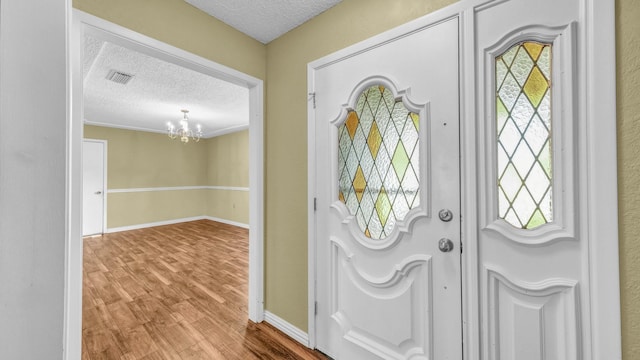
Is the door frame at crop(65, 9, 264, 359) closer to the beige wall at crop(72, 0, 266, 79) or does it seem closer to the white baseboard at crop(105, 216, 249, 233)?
the beige wall at crop(72, 0, 266, 79)

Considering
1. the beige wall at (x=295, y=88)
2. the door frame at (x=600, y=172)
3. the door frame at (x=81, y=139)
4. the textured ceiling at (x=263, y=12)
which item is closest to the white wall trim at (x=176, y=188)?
the door frame at (x=81, y=139)

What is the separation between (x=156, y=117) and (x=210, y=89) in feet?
7.02

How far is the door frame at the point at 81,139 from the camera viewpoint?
1164mm

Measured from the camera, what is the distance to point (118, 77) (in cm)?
271

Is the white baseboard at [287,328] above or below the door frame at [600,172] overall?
below

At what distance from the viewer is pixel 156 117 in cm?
459

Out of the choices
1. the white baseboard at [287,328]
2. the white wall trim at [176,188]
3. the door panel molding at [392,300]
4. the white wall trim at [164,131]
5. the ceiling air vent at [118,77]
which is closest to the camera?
the door panel molding at [392,300]

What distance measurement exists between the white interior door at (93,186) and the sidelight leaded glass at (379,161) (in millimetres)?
5731

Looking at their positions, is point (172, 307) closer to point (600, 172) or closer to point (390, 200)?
point (390, 200)

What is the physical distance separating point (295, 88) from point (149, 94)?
263 cm

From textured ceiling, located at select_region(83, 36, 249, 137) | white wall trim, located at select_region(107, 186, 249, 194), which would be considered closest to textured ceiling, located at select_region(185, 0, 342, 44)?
textured ceiling, located at select_region(83, 36, 249, 137)

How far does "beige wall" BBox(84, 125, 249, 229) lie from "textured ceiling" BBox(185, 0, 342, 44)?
4.01 m

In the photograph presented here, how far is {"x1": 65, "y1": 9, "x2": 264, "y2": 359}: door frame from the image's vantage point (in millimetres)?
1164

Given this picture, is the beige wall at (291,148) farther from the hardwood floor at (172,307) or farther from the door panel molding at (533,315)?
the door panel molding at (533,315)
